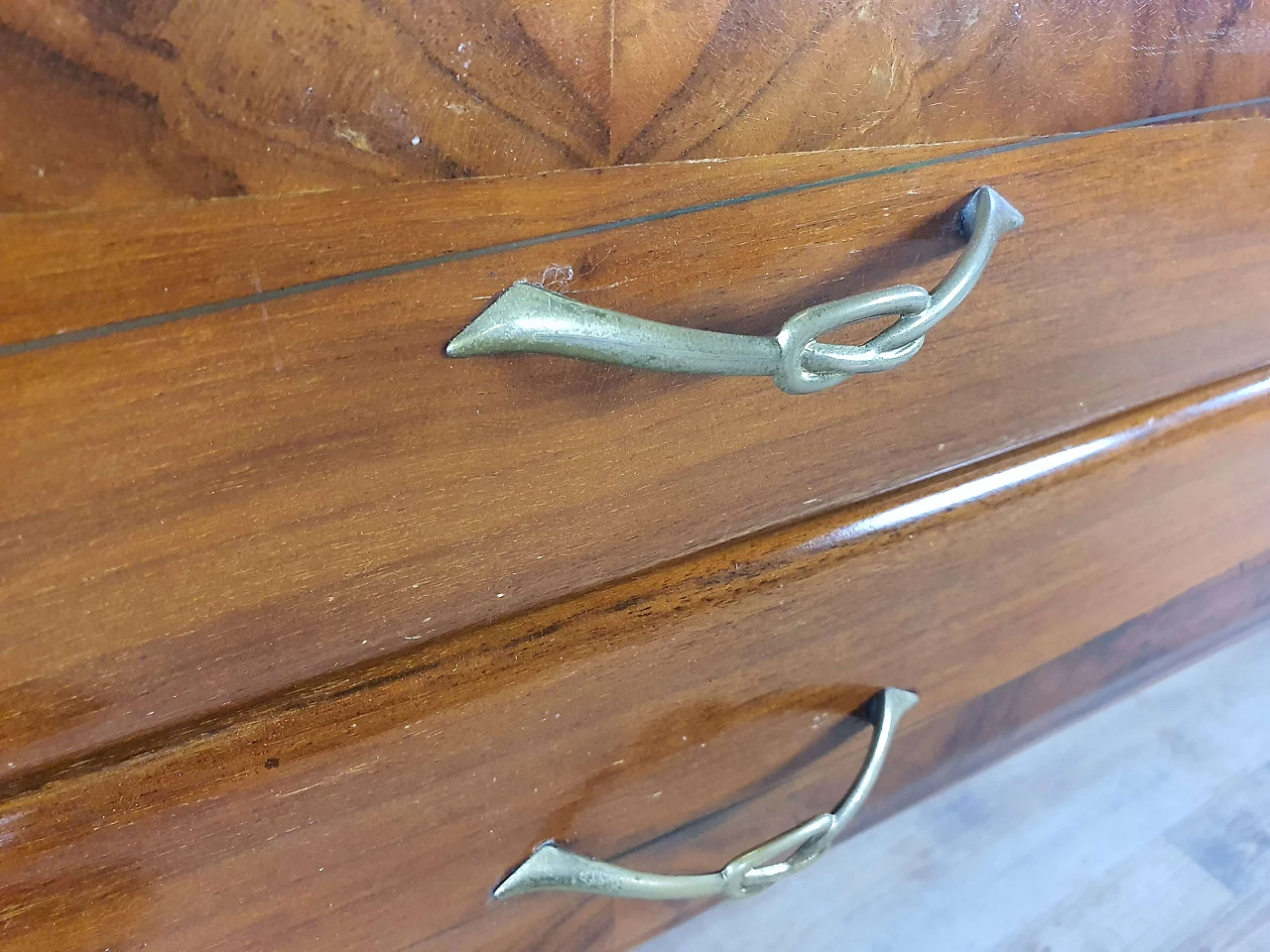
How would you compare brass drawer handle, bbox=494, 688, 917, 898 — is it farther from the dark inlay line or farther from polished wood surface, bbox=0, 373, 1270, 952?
the dark inlay line

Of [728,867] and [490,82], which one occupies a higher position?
[490,82]

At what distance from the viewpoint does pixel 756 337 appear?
22cm

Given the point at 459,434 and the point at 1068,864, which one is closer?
the point at 459,434

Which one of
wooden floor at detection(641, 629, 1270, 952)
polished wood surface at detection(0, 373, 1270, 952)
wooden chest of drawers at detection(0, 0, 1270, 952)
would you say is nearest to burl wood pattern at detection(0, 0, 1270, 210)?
wooden chest of drawers at detection(0, 0, 1270, 952)

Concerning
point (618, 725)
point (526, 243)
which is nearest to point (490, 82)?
point (526, 243)

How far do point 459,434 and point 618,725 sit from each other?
0.38 ft

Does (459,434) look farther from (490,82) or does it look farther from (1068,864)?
(1068,864)

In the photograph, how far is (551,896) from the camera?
299 millimetres

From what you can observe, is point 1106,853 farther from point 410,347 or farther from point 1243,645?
point 410,347

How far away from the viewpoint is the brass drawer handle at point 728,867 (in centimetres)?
28

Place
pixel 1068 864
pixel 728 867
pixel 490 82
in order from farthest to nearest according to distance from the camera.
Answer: pixel 1068 864, pixel 728 867, pixel 490 82

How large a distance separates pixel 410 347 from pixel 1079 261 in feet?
0.76

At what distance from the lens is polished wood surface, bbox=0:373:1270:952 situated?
0.70ft

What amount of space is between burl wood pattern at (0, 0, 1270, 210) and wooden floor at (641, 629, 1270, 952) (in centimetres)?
34
